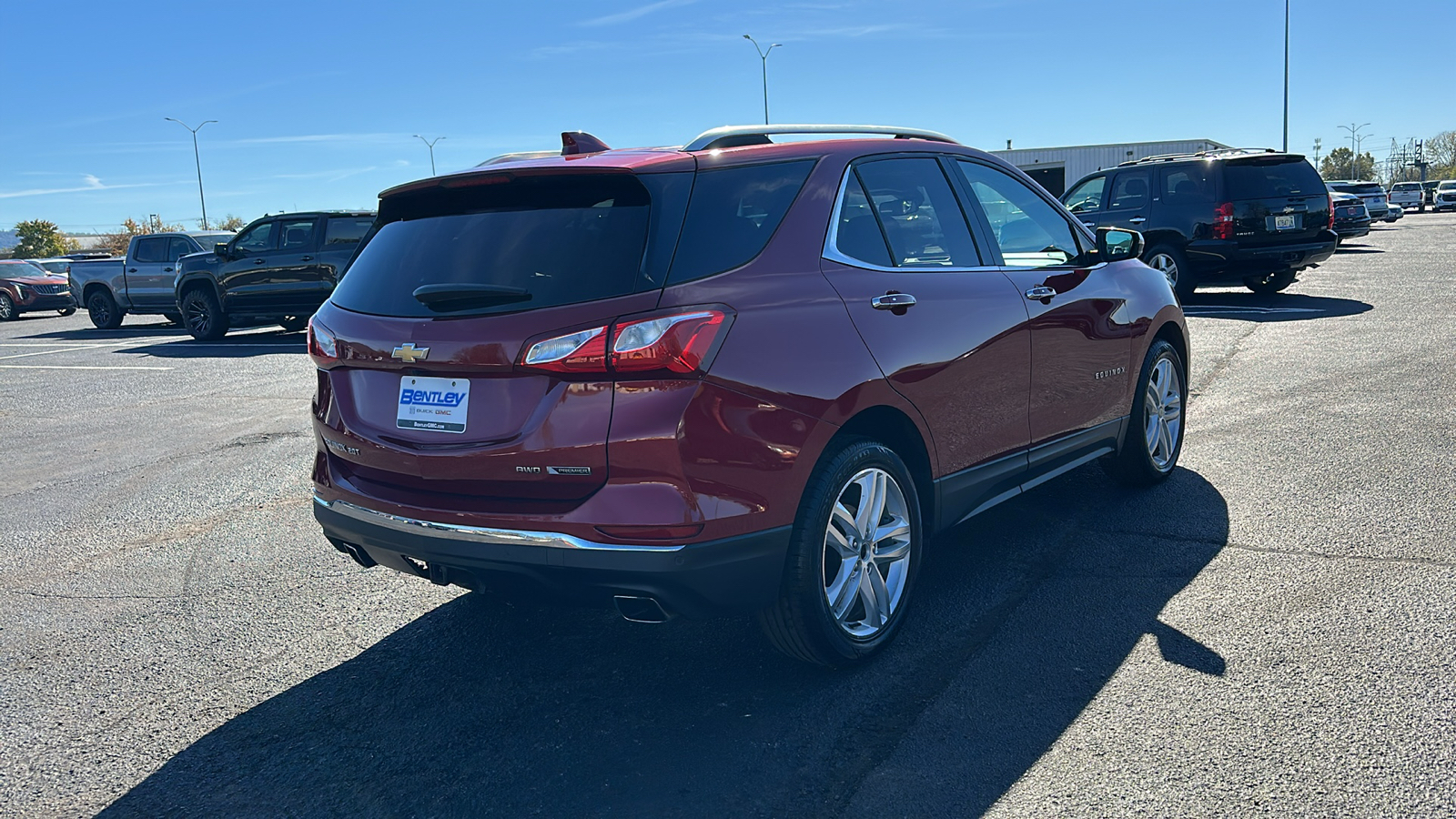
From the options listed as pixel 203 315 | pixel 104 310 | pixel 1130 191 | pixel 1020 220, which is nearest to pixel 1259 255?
pixel 1130 191

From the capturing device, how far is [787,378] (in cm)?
330

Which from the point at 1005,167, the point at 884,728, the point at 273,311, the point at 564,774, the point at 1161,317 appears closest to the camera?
the point at 564,774

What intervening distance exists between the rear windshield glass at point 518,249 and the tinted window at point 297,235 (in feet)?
47.8

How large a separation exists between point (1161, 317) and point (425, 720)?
4153 mm

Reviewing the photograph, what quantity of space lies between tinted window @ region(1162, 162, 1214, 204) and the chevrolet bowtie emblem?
532 inches

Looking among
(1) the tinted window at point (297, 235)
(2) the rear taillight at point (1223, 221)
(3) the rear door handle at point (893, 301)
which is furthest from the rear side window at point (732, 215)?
(1) the tinted window at point (297, 235)

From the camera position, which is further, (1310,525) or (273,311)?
(273,311)

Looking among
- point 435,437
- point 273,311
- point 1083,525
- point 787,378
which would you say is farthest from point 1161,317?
point 273,311

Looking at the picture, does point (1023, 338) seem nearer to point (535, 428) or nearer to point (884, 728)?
point (884, 728)

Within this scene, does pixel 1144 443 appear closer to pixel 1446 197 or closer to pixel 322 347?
pixel 322 347

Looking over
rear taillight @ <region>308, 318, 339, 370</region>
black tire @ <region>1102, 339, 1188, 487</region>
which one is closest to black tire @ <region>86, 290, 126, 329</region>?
rear taillight @ <region>308, 318, 339, 370</region>

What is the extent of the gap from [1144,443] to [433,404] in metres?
3.77

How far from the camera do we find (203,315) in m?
18.0

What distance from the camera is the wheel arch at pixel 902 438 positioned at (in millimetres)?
3650
